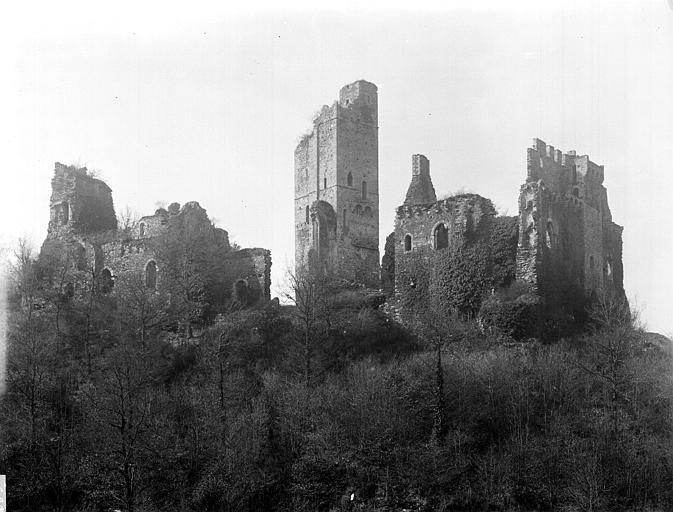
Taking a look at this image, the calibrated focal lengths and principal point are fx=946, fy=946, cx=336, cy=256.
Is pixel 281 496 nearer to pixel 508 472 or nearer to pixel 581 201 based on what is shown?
pixel 508 472

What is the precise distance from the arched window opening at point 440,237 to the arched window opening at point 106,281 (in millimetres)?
15746

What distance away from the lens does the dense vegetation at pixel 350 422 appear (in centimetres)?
2592

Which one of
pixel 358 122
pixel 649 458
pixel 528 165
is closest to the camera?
pixel 649 458

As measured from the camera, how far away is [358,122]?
5297 cm

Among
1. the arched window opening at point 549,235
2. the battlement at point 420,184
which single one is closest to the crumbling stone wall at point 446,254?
the arched window opening at point 549,235

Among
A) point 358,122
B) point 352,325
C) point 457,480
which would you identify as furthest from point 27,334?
point 358,122

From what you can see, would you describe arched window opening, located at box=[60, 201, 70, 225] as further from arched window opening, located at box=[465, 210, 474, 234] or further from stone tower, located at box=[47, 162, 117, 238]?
arched window opening, located at box=[465, 210, 474, 234]

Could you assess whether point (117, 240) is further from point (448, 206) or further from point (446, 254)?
point (446, 254)

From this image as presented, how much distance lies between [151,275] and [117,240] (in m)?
3.11

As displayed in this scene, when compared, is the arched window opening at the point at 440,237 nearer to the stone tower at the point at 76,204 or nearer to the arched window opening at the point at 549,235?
the arched window opening at the point at 549,235

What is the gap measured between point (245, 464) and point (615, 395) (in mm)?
11198

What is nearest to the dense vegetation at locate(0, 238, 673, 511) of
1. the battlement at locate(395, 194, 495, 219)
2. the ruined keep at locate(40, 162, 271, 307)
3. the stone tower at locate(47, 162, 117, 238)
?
the battlement at locate(395, 194, 495, 219)

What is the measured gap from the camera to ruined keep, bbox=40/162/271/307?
40094mm

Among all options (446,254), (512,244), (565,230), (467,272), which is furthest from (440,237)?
(565,230)
